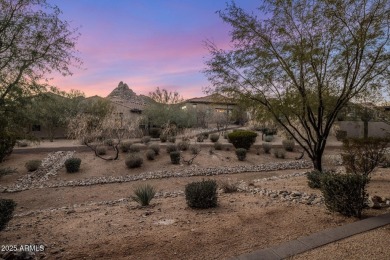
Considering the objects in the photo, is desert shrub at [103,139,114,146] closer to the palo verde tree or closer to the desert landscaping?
the desert landscaping

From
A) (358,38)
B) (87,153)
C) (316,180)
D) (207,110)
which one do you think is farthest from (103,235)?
(207,110)

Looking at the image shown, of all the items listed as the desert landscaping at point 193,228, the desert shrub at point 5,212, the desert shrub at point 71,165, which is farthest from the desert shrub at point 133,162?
the desert shrub at point 5,212

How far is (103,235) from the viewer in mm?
5812

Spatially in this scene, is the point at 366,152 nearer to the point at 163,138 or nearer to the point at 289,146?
the point at 289,146

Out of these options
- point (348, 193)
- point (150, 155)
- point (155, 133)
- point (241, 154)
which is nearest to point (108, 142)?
point (150, 155)

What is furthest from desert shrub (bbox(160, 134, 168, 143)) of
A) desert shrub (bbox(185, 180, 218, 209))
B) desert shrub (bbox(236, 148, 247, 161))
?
desert shrub (bbox(185, 180, 218, 209))

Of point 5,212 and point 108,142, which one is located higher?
point 108,142

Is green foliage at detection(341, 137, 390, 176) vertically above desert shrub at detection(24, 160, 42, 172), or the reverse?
green foliage at detection(341, 137, 390, 176)

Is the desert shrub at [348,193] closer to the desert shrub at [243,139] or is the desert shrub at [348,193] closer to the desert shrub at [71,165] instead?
the desert shrub at [71,165]

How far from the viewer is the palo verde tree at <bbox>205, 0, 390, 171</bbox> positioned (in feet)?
30.6

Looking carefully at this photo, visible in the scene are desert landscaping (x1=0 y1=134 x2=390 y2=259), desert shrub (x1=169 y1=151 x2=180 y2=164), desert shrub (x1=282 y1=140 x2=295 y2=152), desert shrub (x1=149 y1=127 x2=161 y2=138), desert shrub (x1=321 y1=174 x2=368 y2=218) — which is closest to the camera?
desert landscaping (x1=0 y1=134 x2=390 y2=259)

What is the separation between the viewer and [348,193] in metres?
6.00

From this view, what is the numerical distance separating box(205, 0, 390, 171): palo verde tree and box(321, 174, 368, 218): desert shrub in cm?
477

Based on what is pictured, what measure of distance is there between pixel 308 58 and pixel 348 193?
219 inches
